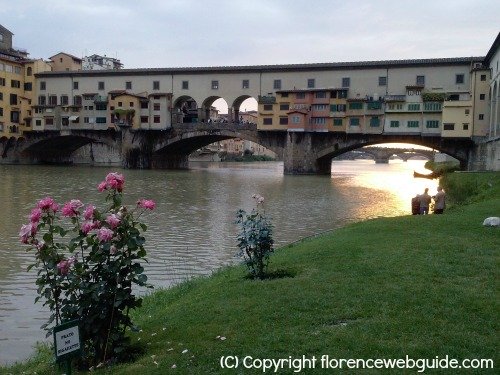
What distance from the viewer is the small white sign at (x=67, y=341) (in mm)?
5323

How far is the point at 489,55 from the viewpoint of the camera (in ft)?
188

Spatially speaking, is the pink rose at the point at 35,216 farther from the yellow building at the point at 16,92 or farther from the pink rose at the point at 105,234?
the yellow building at the point at 16,92

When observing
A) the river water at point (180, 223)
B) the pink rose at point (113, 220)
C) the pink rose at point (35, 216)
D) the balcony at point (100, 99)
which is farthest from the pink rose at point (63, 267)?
the balcony at point (100, 99)

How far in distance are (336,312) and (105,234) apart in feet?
11.1

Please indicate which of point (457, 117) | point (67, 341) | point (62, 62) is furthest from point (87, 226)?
point (62, 62)

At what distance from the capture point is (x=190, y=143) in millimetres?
84625

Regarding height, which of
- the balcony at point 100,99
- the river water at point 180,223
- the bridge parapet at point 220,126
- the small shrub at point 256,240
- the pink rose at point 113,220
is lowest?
the river water at point 180,223

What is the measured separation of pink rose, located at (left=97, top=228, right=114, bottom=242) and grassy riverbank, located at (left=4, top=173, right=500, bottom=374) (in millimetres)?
1575

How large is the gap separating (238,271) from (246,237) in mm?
2181

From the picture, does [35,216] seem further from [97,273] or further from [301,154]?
[301,154]

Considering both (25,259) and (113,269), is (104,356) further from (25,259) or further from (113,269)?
(25,259)

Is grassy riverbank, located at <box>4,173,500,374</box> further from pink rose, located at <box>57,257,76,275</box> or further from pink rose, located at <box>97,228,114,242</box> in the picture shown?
pink rose, located at <box>97,228,114,242</box>

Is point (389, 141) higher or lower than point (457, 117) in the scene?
lower

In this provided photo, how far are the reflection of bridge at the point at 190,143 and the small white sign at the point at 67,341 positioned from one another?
62818 mm
